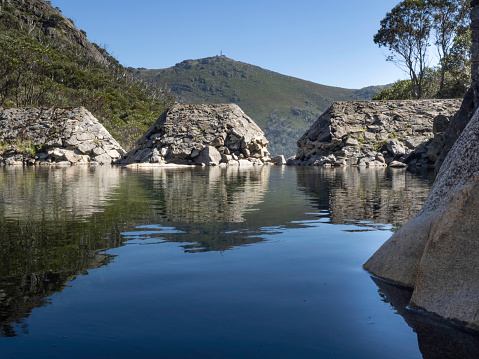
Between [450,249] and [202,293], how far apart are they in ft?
6.47

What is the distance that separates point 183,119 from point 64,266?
127 feet

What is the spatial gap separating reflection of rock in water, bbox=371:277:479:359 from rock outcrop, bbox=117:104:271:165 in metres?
35.0

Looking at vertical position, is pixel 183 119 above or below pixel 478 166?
above

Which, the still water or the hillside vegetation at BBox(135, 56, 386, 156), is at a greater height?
the hillside vegetation at BBox(135, 56, 386, 156)

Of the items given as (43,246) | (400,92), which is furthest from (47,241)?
(400,92)

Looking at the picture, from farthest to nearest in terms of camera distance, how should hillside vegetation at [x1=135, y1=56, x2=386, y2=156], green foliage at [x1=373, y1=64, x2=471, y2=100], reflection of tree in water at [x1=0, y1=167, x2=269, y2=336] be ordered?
hillside vegetation at [x1=135, y1=56, x2=386, y2=156] < green foliage at [x1=373, y1=64, x2=471, y2=100] < reflection of tree in water at [x1=0, y1=167, x2=269, y2=336]

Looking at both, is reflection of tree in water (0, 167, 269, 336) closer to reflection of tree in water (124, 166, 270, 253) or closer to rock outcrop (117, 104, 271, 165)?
reflection of tree in water (124, 166, 270, 253)

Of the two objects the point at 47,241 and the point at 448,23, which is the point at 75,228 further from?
the point at 448,23

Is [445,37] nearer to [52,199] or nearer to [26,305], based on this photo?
[52,199]

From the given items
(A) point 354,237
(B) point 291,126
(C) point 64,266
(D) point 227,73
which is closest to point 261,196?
(A) point 354,237

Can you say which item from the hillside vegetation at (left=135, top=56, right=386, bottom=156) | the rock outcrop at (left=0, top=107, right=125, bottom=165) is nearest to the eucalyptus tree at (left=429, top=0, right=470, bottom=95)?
the rock outcrop at (left=0, top=107, right=125, bottom=165)

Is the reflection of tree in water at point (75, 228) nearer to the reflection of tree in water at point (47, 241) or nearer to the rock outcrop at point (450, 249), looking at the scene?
the reflection of tree in water at point (47, 241)

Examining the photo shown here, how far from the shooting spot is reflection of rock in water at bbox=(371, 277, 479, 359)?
264 cm

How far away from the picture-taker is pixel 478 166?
11.6ft
